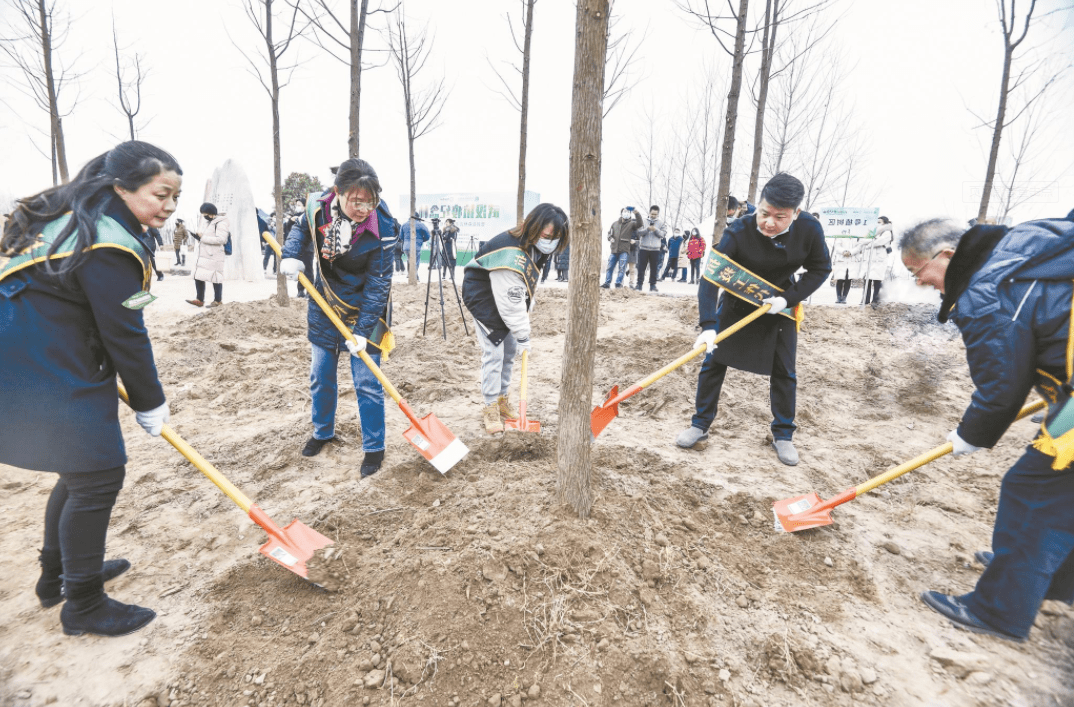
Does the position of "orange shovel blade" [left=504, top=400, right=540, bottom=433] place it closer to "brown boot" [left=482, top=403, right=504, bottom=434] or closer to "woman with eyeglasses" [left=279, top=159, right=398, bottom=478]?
"brown boot" [left=482, top=403, right=504, bottom=434]

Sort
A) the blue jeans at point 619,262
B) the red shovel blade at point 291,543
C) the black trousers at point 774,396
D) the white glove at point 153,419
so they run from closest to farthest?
the white glove at point 153,419
the red shovel blade at point 291,543
the black trousers at point 774,396
the blue jeans at point 619,262

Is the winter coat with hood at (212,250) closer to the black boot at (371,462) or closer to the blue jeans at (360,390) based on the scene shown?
the blue jeans at (360,390)

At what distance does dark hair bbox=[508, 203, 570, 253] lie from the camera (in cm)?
323

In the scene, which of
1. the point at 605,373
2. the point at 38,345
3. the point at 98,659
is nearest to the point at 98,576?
the point at 98,659

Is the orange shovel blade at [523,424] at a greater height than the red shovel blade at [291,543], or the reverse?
the orange shovel blade at [523,424]

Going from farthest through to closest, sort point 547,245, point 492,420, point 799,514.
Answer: point 492,420
point 547,245
point 799,514

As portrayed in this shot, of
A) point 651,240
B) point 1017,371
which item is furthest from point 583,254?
point 651,240

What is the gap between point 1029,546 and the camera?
185 cm

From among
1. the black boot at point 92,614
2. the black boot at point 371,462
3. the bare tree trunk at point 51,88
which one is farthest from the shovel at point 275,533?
the bare tree trunk at point 51,88

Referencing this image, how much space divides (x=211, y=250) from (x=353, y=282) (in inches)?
251

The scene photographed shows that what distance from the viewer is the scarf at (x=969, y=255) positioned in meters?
1.85

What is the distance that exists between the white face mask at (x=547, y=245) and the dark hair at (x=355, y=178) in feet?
Result: 3.41

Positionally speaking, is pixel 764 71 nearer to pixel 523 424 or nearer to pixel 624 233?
pixel 624 233

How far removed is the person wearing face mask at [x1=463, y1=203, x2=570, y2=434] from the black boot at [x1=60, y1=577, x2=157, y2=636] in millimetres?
2122
